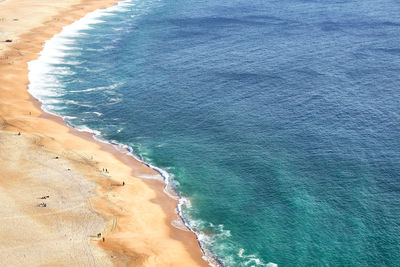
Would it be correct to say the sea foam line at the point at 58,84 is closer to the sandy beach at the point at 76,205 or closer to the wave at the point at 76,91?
the wave at the point at 76,91

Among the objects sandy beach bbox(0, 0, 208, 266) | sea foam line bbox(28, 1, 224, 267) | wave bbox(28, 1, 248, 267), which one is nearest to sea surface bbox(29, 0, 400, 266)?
wave bbox(28, 1, 248, 267)

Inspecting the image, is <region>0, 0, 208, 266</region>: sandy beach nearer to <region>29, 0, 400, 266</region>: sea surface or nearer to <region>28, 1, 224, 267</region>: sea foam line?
<region>28, 1, 224, 267</region>: sea foam line

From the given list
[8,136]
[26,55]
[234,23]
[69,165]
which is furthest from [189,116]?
[234,23]

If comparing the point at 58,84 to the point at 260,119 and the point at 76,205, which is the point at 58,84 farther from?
the point at 76,205

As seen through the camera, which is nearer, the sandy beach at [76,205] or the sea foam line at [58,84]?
the sandy beach at [76,205]

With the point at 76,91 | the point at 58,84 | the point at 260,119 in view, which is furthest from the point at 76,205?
the point at 58,84

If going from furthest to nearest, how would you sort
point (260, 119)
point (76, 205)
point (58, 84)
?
1. point (58, 84)
2. point (260, 119)
3. point (76, 205)

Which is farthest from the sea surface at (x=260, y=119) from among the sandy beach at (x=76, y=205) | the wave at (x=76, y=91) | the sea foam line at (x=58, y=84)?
the sandy beach at (x=76, y=205)
